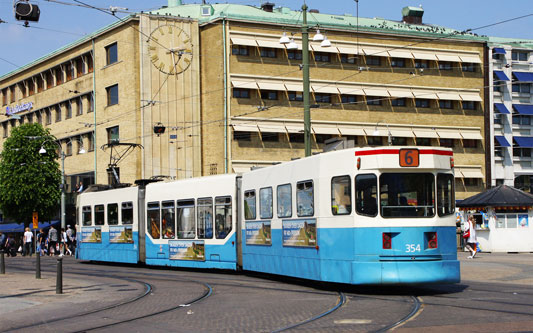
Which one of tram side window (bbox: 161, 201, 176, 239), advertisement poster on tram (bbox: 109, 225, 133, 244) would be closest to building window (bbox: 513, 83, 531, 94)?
advertisement poster on tram (bbox: 109, 225, 133, 244)

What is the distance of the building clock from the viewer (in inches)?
2132

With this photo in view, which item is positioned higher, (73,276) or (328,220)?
(328,220)

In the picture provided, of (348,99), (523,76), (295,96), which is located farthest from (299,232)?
(523,76)

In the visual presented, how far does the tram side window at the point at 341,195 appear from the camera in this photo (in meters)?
16.2

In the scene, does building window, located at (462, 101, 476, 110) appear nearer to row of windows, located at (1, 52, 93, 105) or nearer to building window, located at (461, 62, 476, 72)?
building window, located at (461, 62, 476, 72)

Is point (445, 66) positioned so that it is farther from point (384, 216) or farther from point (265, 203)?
point (384, 216)

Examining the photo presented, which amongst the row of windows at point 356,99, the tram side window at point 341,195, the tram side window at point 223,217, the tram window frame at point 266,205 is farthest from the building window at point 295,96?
the tram side window at point 341,195

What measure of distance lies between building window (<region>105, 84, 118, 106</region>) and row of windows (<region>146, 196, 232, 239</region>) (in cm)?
3042

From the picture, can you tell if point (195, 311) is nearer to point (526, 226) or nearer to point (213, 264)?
point (213, 264)

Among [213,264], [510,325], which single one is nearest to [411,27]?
[213,264]

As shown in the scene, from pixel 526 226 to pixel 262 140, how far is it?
22.3 m

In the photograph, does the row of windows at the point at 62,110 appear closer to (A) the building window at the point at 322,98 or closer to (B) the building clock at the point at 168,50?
(B) the building clock at the point at 168,50

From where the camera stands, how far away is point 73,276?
24609mm

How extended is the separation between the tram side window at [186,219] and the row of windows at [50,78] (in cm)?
3693
